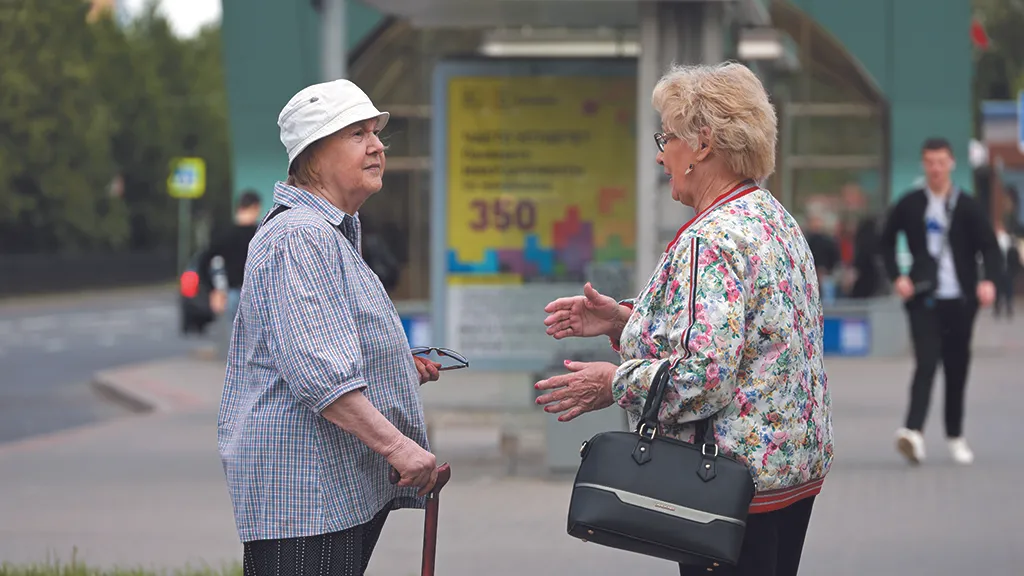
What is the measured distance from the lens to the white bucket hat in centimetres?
365

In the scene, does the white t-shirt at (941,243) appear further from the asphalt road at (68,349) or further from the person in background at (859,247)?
the person in background at (859,247)

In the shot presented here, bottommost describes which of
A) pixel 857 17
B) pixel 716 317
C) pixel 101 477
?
pixel 101 477

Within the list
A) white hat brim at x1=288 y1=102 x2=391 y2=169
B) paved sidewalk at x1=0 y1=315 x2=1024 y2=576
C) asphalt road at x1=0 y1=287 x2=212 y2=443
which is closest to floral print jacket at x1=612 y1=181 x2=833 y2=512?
white hat brim at x1=288 y1=102 x2=391 y2=169

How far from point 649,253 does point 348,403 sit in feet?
21.1

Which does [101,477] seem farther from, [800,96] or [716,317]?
[800,96]

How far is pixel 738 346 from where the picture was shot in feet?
10.9

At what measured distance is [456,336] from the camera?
12086mm

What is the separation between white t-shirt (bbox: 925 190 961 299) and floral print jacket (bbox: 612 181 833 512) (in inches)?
233

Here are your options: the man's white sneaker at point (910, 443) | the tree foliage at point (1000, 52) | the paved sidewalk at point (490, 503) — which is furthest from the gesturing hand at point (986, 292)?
the tree foliage at point (1000, 52)

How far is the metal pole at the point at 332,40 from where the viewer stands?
1093 centimetres

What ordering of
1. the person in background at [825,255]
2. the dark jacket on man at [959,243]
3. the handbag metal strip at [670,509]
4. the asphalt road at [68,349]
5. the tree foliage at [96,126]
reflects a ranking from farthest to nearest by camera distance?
the tree foliage at [96,126] < the person in background at [825,255] < the asphalt road at [68,349] < the dark jacket on man at [959,243] < the handbag metal strip at [670,509]

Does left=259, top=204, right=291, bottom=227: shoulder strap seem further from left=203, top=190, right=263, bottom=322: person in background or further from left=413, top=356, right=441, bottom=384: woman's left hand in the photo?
left=203, top=190, right=263, bottom=322: person in background

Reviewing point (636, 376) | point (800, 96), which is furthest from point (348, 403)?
point (800, 96)

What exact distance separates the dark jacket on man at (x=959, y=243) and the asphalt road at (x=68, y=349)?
693 centimetres
